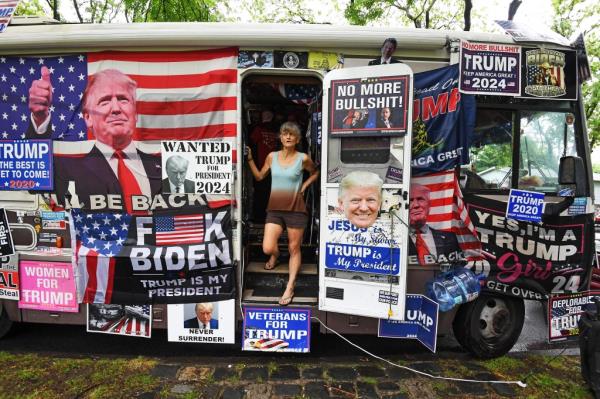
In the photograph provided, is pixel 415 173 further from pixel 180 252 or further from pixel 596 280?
pixel 596 280

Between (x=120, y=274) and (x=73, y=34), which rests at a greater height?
(x=73, y=34)

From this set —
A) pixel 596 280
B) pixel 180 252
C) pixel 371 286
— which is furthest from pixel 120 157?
pixel 596 280

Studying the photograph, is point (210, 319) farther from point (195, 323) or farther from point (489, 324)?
point (489, 324)

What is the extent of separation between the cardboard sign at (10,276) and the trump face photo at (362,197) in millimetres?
3160

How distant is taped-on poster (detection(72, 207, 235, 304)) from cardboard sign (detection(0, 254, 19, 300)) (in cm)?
65

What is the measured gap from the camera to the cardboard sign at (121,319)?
3.68 meters

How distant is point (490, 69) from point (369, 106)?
47.7 inches

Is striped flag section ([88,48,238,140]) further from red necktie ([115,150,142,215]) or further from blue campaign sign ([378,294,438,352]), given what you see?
blue campaign sign ([378,294,438,352])

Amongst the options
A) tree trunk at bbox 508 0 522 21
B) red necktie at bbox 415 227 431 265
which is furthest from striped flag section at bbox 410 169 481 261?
tree trunk at bbox 508 0 522 21

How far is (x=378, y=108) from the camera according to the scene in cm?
336

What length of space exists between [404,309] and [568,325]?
1.80m

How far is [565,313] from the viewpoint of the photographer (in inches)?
150

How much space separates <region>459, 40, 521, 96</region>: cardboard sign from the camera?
139 inches

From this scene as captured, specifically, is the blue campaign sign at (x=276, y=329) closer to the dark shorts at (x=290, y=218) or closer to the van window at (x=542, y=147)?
the dark shorts at (x=290, y=218)
